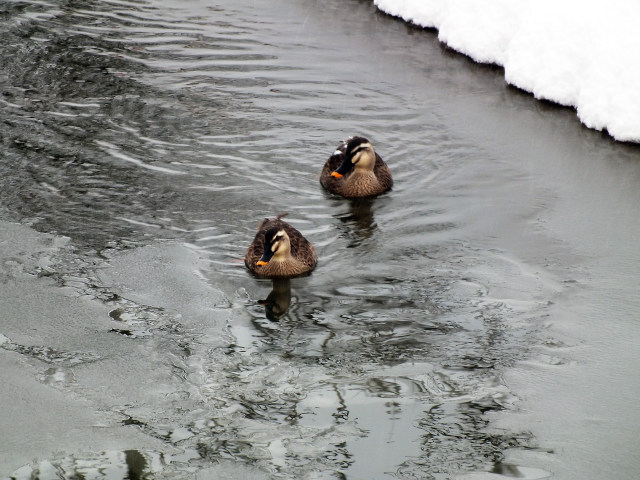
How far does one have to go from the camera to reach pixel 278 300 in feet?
25.5

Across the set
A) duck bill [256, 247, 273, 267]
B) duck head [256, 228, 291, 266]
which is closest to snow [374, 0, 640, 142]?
duck head [256, 228, 291, 266]

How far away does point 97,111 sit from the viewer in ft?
36.9

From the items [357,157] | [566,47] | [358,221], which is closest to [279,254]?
[358,221]

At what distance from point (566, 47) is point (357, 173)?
155 inches

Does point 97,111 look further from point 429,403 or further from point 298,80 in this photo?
point 429,403

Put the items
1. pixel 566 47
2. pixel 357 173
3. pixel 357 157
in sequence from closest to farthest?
pixel 357 157 < pixel 357 173 < pixel 566 47

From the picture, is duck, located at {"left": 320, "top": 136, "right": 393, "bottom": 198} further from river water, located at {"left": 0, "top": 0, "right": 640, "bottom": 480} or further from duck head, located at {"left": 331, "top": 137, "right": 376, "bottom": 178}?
river water, located at {"left": 0, "top": 0, "right": 640, "bottom": 480}

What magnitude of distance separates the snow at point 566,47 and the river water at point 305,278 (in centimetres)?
25

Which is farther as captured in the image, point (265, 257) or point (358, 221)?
point (358, 221)

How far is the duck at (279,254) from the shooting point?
7930 millimetres

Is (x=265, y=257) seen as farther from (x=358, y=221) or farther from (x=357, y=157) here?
(x=357, y=157)

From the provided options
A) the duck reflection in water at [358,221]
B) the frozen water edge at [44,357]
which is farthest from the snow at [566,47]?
the frozen water edge at [44,357]

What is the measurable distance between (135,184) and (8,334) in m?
2.93

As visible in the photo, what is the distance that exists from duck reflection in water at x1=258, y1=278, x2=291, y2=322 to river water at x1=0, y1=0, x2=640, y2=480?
0.03 m
